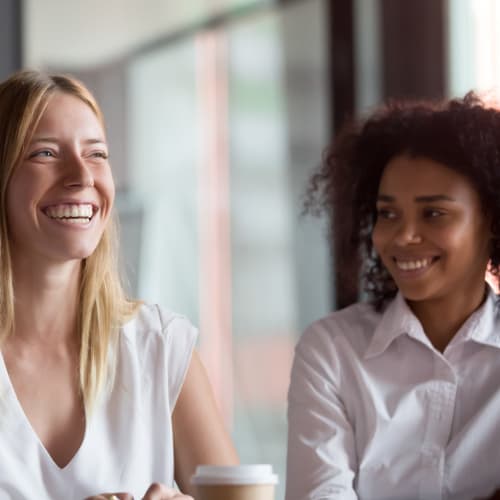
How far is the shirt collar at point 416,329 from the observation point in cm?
209

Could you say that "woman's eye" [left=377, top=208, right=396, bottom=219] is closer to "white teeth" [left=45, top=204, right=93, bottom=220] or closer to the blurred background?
"white teeth" [left=45, top=204, right=93, bottom=220]

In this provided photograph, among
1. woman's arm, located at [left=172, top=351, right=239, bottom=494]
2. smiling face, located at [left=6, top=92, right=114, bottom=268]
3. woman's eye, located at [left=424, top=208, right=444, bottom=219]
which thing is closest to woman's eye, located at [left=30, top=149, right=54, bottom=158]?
smiling face, located at [left=6, top=92, right=114, bottom=268]

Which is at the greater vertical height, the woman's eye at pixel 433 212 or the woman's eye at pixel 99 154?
the woman's eye at pixel 99 154

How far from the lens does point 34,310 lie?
2012mm

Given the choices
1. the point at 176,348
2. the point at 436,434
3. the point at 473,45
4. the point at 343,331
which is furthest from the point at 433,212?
the point at 473,45

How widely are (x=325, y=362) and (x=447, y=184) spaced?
427 millimetres

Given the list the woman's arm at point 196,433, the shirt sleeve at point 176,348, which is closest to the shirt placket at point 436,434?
the woman's arm at point 196,433

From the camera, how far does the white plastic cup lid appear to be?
1.39m

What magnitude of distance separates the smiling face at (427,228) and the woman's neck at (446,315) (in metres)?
0.03

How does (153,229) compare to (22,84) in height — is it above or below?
below

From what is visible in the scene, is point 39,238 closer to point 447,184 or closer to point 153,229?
point 447,184

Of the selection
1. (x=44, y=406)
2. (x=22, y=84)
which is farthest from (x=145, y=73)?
(x=44, y=406)

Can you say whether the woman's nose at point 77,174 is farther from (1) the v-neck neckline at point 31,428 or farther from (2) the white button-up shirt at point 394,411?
(2) the white button-up shirt at point 394,411

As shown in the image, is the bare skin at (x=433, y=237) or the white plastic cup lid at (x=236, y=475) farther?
the bare skin at (x=433, y=237)
